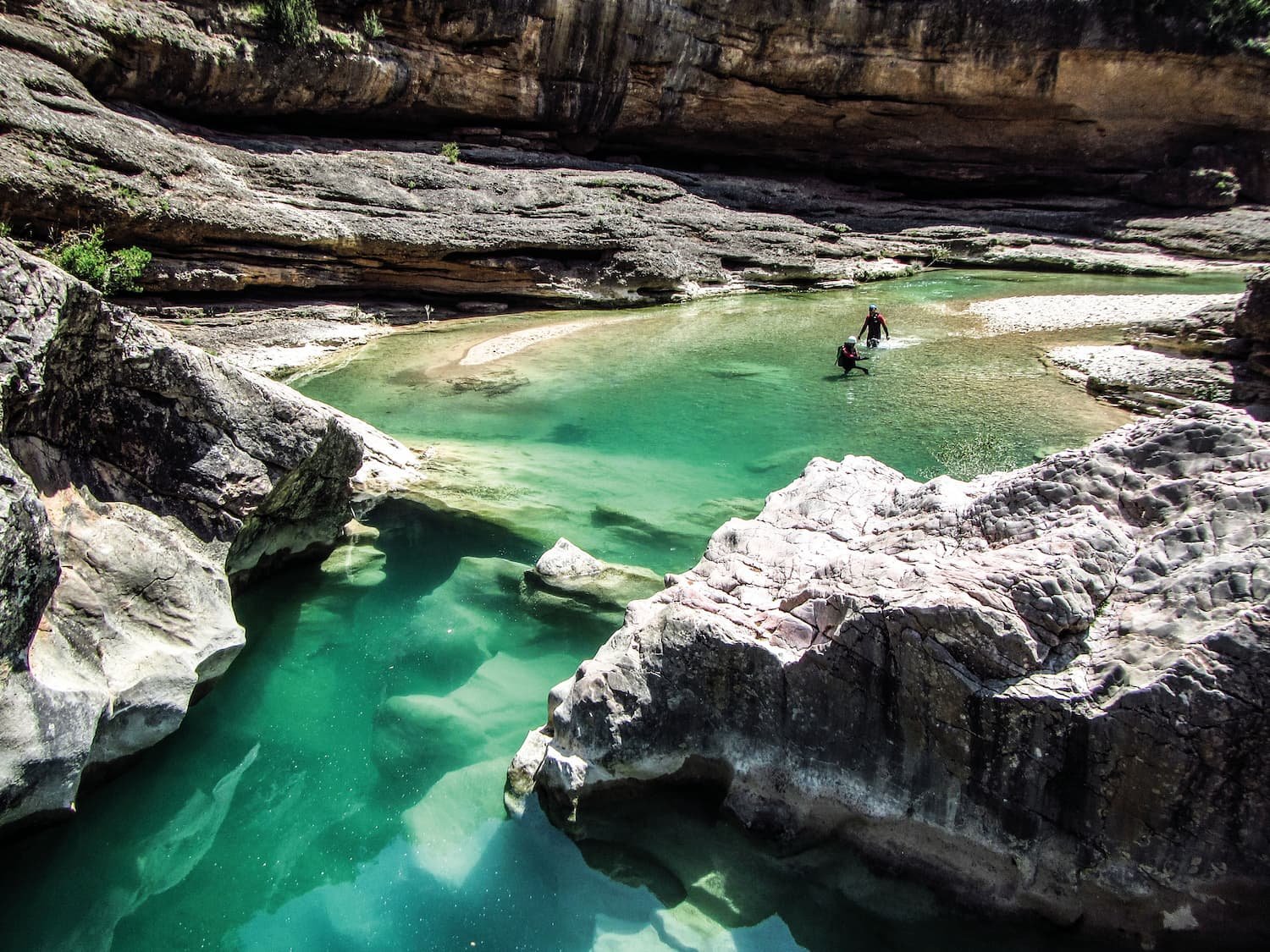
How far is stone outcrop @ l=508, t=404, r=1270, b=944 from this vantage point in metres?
3.41

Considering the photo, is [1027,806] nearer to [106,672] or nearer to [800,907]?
[800,907]

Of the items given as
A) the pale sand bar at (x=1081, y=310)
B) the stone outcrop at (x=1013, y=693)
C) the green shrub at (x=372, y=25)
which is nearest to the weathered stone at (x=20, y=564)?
the stone outcrop at (x=1013, y=693)

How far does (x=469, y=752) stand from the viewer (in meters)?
5.44

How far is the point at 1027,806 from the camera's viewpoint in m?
3.74

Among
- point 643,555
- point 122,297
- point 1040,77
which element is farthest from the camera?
point 1040,77

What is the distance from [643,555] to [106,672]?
4.52 metres

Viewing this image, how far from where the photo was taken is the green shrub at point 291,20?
18.4 metres

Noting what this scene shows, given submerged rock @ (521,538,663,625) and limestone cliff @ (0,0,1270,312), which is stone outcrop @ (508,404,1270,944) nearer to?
submerged rock @ (521,538,663,625)

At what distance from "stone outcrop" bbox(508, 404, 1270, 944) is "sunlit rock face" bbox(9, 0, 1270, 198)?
65.3 feet

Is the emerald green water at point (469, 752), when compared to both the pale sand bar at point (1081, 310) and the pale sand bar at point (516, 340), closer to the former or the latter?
the pale sand bar at point (516, 340)

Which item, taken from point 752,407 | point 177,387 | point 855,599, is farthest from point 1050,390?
point 177,387

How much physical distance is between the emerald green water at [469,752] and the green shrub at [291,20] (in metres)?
12.1

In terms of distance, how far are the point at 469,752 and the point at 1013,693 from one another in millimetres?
3567

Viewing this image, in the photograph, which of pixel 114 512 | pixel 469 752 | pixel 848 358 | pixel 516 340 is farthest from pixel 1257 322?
pixel 114 512
